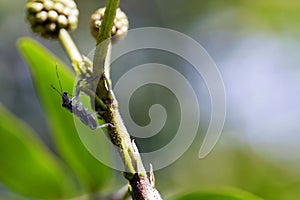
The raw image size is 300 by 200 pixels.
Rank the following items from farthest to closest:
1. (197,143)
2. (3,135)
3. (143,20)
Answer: (143,20), (197,143), (3,135)

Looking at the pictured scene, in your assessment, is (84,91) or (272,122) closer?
(84,91)

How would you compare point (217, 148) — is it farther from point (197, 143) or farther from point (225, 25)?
point (225, 25)

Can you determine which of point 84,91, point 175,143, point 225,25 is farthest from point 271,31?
point 84,91

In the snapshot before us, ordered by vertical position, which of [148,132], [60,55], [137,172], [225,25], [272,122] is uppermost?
[60,55]

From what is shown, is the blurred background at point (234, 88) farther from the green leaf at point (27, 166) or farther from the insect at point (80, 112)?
the insect at point (80, 112)

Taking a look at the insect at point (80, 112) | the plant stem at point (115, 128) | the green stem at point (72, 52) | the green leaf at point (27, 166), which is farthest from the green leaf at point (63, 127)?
the plant stem at point (115, 128)

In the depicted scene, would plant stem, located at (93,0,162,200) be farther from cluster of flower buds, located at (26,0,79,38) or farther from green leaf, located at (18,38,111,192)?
green leaf, located at (18,38,111,192)
